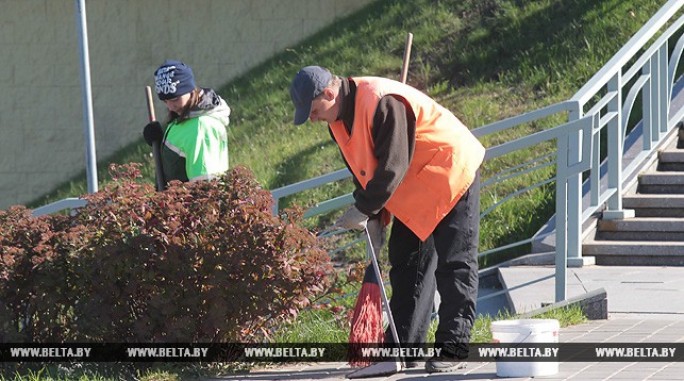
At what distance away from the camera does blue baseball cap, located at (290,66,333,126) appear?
19.3ft

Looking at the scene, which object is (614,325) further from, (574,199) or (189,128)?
(189,128)

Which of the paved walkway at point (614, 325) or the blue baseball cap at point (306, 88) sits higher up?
the blue baseball cap at point (306, 88)

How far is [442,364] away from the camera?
19.7 feet

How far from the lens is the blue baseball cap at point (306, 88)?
19.3ft

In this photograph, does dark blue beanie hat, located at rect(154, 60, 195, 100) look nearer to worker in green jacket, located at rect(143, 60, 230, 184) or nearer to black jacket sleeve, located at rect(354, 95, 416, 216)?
worker in green jacket, located at rect(143, 60, 230, 184)

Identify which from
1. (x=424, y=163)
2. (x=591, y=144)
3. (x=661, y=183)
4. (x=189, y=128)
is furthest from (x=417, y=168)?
(x=661, y=183)

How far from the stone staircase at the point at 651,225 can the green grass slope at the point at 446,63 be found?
1.31 meters

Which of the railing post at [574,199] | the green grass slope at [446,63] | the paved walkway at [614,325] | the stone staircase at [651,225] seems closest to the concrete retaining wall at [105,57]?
the green grass slope at [446,63]

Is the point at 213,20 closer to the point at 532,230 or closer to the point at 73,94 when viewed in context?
the point at 73,94

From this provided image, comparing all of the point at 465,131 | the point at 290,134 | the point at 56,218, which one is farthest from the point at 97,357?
the point at 290,134

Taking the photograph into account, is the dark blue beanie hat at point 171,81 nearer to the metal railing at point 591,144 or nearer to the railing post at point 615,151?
the metal railing at point 591,144

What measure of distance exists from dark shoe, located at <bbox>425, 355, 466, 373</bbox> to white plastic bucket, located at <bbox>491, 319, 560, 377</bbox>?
230 millimetres

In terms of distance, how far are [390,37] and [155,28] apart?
3.29 m

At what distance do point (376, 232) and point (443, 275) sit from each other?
0.41 m
